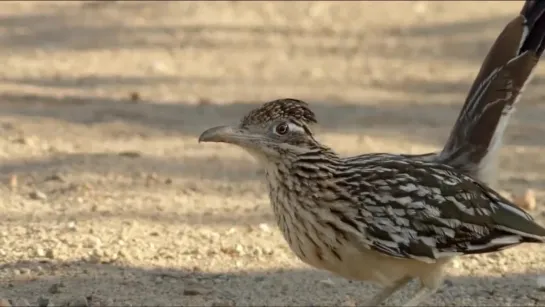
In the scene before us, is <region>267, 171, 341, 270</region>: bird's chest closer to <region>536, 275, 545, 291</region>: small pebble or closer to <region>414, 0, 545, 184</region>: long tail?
<region>414, 0, 545, 184</region>: long tail

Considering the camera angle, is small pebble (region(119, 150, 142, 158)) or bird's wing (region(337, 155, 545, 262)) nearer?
bird's wing (region(337, 155, 545, 262))

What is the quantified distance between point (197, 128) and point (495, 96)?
5258mm

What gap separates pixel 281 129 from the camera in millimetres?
5926

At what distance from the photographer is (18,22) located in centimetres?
1587

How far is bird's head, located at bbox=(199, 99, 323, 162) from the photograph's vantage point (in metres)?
5.88

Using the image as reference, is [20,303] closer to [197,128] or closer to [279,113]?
[279,113]

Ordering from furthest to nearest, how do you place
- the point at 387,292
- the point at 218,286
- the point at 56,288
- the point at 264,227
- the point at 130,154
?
the point at 130,154 < the point at 264,227 < the point at 218,286 < the point at 56,288 < the point at 387,292

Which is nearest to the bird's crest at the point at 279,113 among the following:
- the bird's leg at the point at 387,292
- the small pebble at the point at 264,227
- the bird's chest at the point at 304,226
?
the bird's chest at the point at 304,226

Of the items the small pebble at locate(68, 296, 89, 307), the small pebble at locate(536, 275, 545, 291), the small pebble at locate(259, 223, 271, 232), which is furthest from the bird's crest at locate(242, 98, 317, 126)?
the small pebble at locate(259, 223, 271, 232)

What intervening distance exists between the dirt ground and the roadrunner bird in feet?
2.88

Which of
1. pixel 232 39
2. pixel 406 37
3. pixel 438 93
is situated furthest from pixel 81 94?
pixel 406 37

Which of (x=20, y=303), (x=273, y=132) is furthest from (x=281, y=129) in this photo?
(x=20, y=303)

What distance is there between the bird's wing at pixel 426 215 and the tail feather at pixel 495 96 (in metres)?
0.41

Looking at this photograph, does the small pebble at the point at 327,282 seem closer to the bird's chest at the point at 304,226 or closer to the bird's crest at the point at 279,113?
the bird's chest at the point at 304,226
